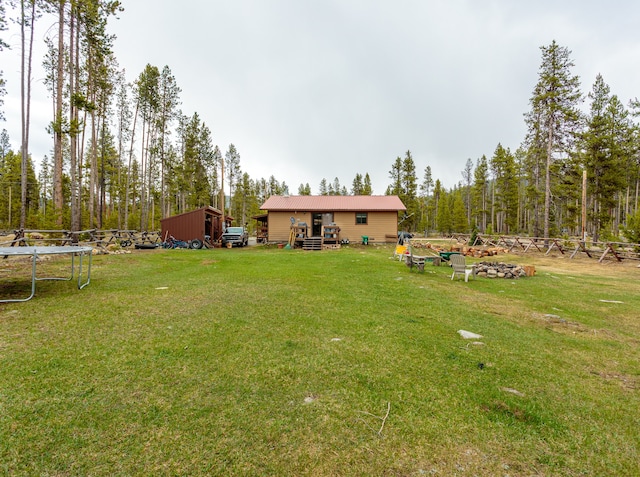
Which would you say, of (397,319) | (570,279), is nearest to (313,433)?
(397,319)

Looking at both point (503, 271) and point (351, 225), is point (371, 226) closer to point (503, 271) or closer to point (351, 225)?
point (351, 225)

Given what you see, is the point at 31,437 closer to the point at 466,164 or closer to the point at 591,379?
the point at 591,379

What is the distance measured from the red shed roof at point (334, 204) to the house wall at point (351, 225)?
0.49 m

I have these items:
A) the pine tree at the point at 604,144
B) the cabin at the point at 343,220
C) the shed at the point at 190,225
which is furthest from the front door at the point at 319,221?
the pine tree at the point at 604,144

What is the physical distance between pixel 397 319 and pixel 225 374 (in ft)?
9.40

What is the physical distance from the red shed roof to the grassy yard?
16.9 m

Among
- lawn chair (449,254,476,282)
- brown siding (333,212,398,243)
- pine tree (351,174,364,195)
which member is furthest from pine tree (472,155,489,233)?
lawn chair (449,254,476,282)

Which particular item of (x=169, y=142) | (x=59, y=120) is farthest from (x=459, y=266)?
(x=169, y=142)

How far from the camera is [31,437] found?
182 centimetres

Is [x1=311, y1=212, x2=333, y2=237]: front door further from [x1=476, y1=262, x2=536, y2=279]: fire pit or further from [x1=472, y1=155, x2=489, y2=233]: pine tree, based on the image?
[x1=472, y1=155, x2=489, y2=233]: pine tree

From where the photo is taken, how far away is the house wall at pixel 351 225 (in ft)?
72.7

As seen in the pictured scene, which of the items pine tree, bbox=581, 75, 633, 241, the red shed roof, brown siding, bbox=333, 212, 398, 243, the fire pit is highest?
pine tree, bbox=581, 75, 633, 241

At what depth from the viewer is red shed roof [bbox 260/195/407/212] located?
2183 centimetres

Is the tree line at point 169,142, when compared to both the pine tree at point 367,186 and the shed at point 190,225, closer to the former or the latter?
the shed at point 190,225
